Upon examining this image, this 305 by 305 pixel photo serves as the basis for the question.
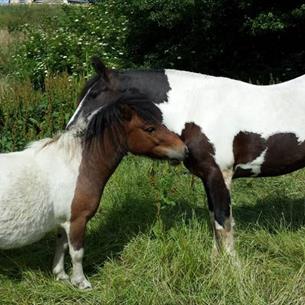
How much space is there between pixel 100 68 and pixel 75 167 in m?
0.75

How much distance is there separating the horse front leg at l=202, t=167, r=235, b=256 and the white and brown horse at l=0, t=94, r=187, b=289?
0.35m

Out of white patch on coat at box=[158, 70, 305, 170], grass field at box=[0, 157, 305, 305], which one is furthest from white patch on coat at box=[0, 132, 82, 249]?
white patch on coat at box=[158, 70, 305, 170]

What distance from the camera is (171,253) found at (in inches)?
141

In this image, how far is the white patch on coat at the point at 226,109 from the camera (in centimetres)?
360

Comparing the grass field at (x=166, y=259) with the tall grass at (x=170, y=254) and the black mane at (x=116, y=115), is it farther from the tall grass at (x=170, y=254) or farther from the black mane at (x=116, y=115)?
the black mane at (x=116, y=115)

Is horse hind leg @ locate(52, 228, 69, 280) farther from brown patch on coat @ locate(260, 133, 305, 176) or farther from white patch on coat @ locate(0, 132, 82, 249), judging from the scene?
brown patch on coat @ locate(260, 133, 305, 176)

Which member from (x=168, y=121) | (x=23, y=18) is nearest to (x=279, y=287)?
(x=168, y=121)

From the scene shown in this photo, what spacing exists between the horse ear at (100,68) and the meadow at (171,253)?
1.21m

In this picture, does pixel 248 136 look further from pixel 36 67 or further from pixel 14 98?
pixel 36 67

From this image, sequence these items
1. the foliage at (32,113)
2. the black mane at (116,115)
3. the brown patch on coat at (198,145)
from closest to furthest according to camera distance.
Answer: the black mane at (116,115), the brown patch on coat at (198,145), the foliage at (32,113)

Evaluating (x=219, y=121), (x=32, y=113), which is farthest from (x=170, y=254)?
(x=32, y=113)

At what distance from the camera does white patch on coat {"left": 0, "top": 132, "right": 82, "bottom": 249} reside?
10.5 ft

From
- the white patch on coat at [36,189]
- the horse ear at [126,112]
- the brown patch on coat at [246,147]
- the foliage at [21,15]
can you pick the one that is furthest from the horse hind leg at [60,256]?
the foliage at [21,15]

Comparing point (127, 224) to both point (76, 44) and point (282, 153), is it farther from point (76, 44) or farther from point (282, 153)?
point (76, 44)
